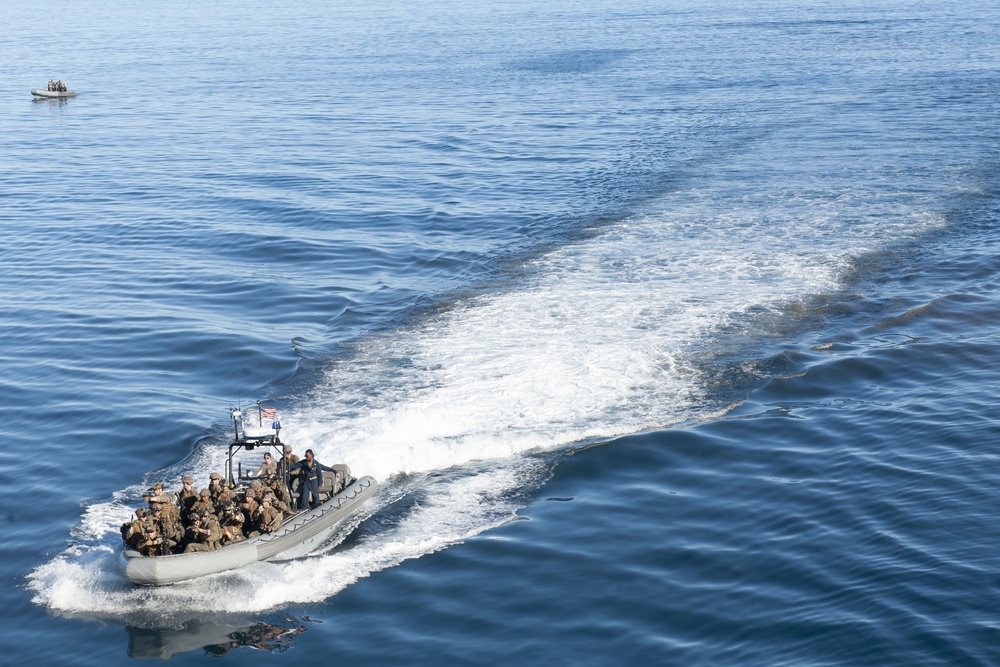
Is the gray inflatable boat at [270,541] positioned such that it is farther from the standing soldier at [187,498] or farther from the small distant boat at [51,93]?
the small distant boat at [51,93]

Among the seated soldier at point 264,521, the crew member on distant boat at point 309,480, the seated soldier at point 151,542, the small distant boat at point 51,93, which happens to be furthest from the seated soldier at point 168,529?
the small distant boat at point 51,93

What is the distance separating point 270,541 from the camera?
23.9 m

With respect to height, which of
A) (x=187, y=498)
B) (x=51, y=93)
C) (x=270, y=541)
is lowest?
(x=270, y=541)

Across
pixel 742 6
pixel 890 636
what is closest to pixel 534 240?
pixel 890 636

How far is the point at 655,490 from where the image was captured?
26.7 m

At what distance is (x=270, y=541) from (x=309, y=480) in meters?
2.04

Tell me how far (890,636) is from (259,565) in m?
12.6

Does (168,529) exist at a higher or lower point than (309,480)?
lower

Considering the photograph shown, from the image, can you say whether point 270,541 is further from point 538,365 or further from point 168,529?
point 538,365

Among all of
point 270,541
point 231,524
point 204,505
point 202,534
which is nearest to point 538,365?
point 270,541

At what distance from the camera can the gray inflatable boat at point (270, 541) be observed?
22.7 meters

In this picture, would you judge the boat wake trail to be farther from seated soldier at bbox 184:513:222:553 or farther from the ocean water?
seated soldier at bbox 184:513:222:553

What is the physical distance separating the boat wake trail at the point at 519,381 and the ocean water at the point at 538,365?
5.4 inches

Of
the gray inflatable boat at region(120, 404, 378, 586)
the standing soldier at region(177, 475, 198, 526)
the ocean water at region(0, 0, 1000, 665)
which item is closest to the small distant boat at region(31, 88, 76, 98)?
the ocean water at region(0, 0, 1000, 665)
